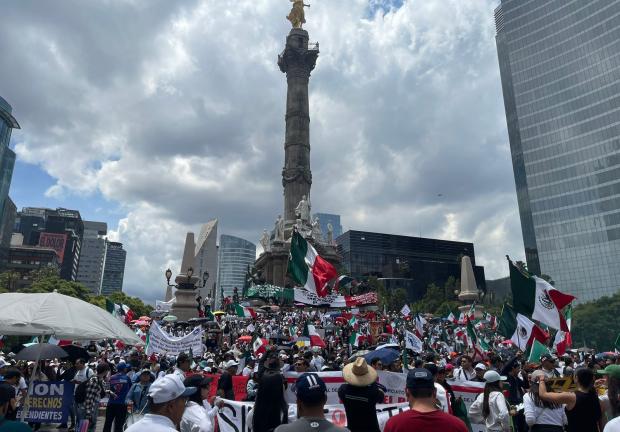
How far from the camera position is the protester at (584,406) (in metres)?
5.40

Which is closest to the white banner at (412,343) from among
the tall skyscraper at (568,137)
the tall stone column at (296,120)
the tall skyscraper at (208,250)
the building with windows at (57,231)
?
the tall stone column at (296,120)

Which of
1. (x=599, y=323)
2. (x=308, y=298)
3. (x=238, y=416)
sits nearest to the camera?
(x=238, y=416)

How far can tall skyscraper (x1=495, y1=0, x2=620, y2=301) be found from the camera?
287 feet

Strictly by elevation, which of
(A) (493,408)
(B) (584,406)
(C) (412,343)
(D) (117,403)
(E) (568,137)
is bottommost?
(D) (117,403)

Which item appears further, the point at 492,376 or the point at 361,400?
the point at 492,376

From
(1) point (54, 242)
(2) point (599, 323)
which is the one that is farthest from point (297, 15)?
(1) point (54, 242)

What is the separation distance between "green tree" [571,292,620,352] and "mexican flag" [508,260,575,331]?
6887 cm

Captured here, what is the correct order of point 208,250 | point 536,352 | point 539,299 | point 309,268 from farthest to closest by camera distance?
point 208,250 → point 309,268 → point 536,352 → point 539,299

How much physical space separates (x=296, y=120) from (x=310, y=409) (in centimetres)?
6759

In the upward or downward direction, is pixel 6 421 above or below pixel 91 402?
above

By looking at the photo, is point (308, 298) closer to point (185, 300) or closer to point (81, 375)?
point (81, 375)

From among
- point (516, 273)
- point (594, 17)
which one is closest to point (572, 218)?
point (594, 17)

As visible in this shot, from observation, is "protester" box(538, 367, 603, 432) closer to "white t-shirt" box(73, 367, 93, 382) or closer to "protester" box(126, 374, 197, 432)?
"protester" box(126, 374, 197, 432)

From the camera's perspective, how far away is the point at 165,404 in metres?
3.56
